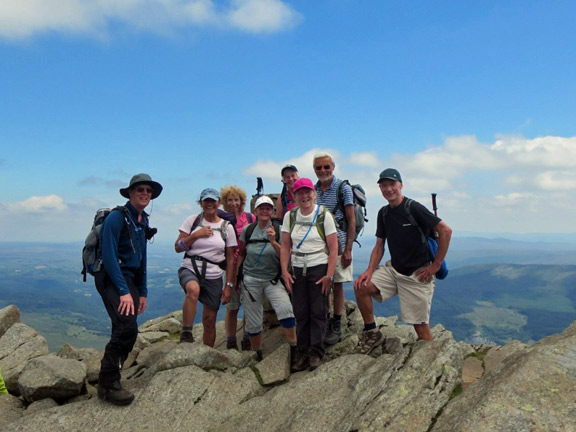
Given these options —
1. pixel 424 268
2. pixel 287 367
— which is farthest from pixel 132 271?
pixel 424 268

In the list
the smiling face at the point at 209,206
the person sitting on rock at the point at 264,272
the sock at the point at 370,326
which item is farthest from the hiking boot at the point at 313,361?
the smiling face at the point at 209,206

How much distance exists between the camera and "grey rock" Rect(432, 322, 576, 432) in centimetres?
557

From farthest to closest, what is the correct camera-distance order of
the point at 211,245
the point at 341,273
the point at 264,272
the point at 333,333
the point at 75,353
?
the point at 75,353 < the point at 333,333 < the point at 341,273 < the point at 211,245 < the point at 264,272

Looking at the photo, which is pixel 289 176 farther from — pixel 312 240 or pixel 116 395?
pixel 116 395

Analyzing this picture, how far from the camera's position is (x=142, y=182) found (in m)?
9.28

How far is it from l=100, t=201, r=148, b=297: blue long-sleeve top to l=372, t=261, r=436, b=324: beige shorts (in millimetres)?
6880

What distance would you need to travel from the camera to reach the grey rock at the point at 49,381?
10547 mm

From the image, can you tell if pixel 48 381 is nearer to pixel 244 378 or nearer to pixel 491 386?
pixel 244 378

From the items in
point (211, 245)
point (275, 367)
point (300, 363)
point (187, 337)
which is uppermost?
point (211, 245)

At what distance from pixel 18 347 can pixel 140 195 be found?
39.3 feet

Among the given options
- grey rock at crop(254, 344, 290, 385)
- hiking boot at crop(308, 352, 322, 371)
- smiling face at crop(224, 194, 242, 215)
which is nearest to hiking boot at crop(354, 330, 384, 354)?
hiking boot at crop(308, 352, 322, 371)

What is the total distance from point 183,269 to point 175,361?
3002 mm

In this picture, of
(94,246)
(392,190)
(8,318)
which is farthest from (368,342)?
(8,318)

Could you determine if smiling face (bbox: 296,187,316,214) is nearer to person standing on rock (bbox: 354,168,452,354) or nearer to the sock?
person standing on rock (bbox: 354,168,452,354)
